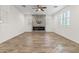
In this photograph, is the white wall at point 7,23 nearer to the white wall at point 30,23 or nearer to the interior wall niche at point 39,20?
the white wall at point 30,23

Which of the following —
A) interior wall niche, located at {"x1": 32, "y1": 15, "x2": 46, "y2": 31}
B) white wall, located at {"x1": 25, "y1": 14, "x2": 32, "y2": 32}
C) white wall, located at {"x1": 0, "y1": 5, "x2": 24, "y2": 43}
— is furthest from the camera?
interior wall niche, located at {"x1": 32, "y1": 15, "x2": 46, "y2": 31}

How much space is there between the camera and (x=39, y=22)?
42.4 feet

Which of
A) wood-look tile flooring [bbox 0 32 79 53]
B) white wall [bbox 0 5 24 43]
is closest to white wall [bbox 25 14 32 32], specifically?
white wall [bbox 0 5 24 43]

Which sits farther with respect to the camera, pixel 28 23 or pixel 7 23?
pixel 28 23

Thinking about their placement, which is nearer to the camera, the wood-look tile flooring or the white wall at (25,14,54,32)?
the wood-look tile flooring

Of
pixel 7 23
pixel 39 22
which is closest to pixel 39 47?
pixel 7 23

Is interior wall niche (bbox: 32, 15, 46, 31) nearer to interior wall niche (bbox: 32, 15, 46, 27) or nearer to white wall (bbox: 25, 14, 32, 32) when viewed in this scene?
interior wall niche (bbox: 32, 15, 46, 27)

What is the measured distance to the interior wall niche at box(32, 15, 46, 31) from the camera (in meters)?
12.9

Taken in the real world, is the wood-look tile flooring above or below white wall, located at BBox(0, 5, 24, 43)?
below

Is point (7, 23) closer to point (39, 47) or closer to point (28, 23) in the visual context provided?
point (39, 47)
